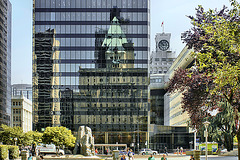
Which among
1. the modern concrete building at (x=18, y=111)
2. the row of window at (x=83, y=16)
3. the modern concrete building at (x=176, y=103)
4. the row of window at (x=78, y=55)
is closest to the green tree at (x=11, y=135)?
the row of window at (x=78, y=55)

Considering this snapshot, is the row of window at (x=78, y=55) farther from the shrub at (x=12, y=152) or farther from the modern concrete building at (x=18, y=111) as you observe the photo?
the modern concrete building at (x=18, y=111)

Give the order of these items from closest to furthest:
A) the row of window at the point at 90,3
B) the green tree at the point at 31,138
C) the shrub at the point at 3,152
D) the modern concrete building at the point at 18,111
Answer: the shrub at the point at 3,152
the green tree at the point at 31,138
the row of window at the point at 90,3
the modern concrete building at the point at 18,111

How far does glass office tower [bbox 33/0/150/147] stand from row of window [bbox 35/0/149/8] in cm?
→ 71

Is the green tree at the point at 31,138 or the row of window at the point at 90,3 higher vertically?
the row of window at the point at 90,3

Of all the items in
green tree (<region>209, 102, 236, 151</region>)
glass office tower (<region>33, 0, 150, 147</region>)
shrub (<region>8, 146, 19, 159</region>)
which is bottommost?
shrub (<region>8, 146, 19, 159</region>)

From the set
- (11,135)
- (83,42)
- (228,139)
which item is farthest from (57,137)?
(228,139)

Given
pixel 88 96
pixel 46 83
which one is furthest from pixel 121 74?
pixel 46 83

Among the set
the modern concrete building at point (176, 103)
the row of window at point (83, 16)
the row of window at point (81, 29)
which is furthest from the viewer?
the modern concrete building at point (176, 103)

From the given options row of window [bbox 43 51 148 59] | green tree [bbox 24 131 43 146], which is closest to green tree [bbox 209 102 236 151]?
row of window [bbox 43 51 148 59]

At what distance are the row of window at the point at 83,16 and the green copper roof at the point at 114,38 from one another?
241 cm

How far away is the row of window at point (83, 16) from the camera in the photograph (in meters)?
97.1

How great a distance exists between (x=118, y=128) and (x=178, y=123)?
23.9 m

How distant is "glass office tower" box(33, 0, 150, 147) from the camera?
316ft

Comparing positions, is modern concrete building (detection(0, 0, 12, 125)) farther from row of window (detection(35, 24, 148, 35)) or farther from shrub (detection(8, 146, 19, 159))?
shrub (detection(8, 146, 19, 159))
